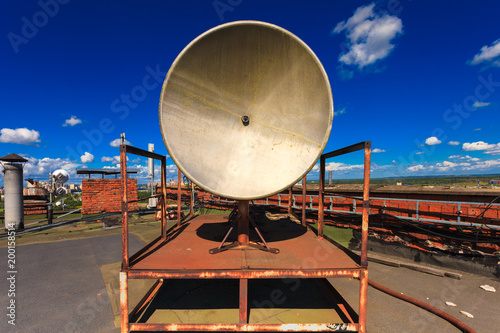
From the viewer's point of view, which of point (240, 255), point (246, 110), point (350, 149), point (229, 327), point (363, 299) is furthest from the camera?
point (246, 110)

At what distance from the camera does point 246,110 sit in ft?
12.3

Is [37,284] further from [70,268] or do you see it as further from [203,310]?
[203,310]

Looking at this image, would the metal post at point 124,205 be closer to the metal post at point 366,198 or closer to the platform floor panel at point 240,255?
the platform floor panel at point 240,255

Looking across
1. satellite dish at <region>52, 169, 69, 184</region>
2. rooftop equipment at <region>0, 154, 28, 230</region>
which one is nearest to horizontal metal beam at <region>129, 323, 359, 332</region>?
rooftop equipment at <region>0, 154, 28, 230</region>

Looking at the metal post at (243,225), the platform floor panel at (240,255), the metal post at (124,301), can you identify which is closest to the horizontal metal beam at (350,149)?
the platform floor panel at (240,255)

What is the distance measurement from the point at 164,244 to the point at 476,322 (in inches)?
210

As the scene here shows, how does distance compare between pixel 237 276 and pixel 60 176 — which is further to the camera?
pixel 60 176

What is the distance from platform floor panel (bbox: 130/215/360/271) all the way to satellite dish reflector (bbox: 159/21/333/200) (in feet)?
3.34

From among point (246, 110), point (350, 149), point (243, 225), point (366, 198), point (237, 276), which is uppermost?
point (246, 110)

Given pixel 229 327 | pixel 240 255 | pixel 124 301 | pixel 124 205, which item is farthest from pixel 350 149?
pixel 124 301

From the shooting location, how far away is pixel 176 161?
3145 millimetres

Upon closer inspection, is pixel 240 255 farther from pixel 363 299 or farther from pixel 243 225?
pixel 363 299

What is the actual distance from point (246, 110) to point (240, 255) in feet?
7.91

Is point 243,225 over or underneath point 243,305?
over
